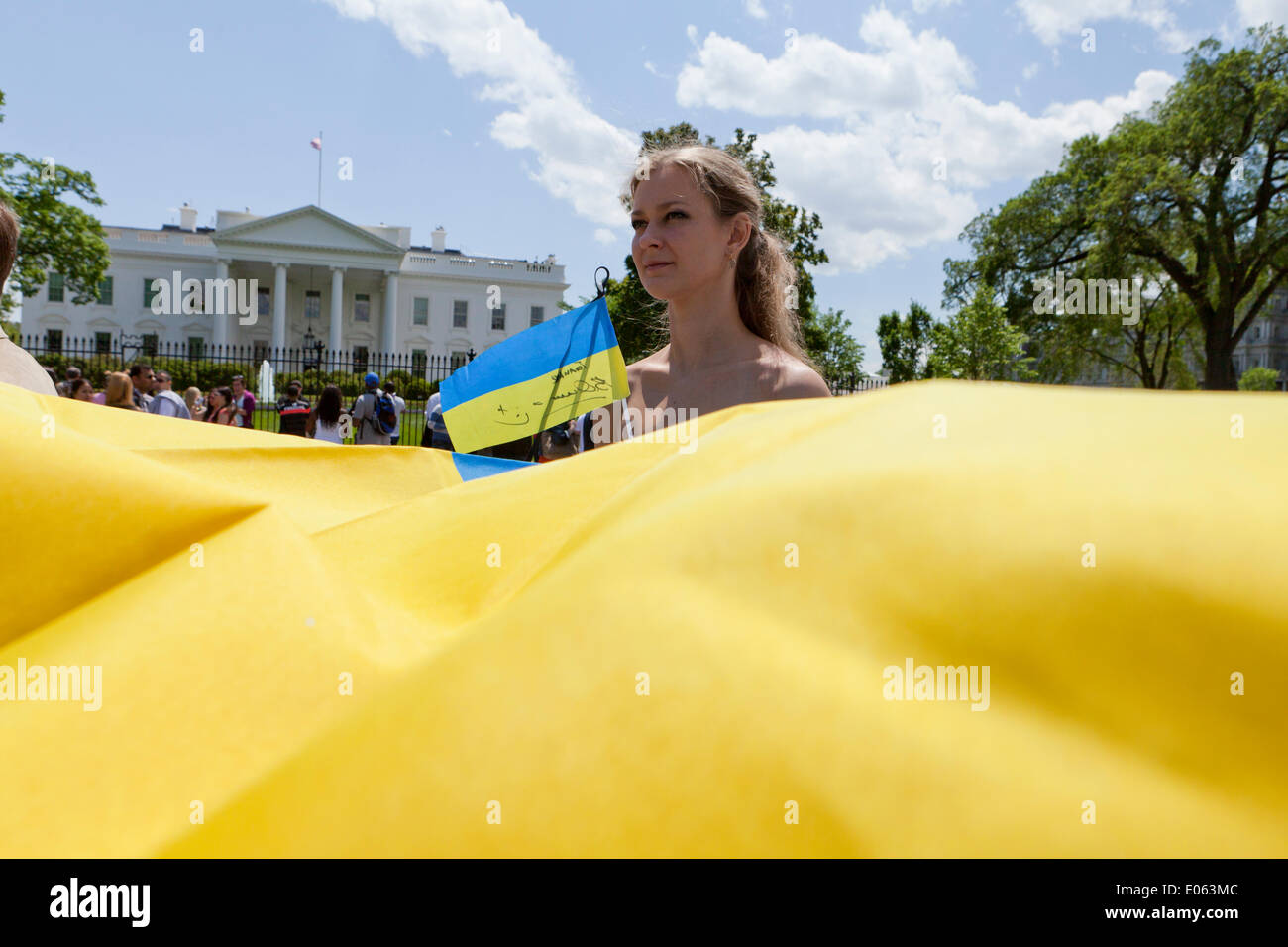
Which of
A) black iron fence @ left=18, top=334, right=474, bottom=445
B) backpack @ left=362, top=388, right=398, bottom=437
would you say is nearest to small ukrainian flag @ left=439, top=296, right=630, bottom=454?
backpack @ left=362, top=388, right=398, bottom=437

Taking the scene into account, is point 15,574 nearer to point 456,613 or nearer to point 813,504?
point 456,613

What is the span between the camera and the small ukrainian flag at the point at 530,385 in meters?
2.16

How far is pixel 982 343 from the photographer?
3069 cm

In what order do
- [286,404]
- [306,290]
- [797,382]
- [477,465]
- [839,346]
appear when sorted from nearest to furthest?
[477,465], [797,382], [286,404], [839,346], [306,290]

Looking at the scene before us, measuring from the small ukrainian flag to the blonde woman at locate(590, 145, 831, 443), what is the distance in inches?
4.6

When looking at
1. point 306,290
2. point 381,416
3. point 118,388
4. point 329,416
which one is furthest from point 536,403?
point 306,290

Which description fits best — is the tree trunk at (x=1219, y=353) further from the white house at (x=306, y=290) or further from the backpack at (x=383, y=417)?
the white house at (x=306, y=290)

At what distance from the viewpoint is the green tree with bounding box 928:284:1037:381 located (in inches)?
1206

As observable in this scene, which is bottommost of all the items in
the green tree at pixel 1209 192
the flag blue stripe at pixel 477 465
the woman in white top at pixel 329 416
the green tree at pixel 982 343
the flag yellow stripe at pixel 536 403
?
the flag blue stripe at pixel 477 465

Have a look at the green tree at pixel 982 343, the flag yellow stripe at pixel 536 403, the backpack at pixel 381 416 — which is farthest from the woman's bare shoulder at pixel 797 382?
the green tree at pixel 982 343

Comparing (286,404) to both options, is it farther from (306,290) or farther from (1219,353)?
(306,290)

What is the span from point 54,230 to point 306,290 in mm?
38922

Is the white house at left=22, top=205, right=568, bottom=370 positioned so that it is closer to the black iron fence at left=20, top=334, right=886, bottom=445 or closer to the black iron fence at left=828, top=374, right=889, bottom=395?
the black iron fence at left=20, top=334, right=886, bottom=445

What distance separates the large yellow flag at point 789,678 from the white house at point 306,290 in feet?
197
